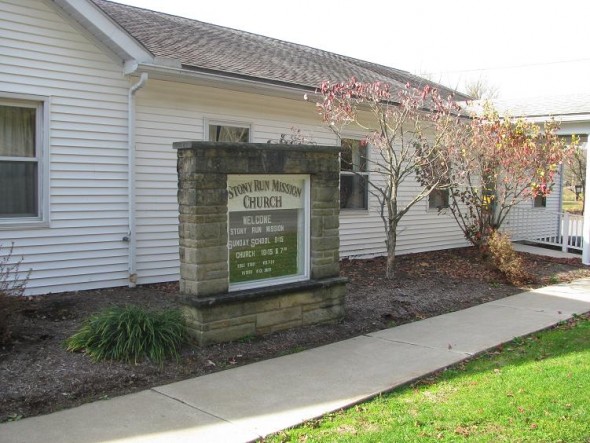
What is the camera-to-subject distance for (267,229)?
662cm

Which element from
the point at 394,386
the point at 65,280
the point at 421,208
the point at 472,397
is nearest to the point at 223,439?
the point at 394,386

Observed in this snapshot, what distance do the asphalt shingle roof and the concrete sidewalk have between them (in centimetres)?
508

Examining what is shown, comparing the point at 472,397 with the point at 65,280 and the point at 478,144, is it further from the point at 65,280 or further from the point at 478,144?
the point at 478,144

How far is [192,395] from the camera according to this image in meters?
4.82

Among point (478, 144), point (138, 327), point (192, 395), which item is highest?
point (478, 144)

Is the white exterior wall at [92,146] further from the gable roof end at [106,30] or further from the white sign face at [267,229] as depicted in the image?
the white sign face at [267,229]

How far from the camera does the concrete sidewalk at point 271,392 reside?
4105mm

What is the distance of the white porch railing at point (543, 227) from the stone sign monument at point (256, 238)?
1038 centimetres

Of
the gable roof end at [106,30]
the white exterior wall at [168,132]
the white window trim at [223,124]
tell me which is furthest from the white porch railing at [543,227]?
the gable roof end at [106,30]

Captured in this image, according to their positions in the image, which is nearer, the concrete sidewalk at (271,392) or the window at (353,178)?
the concrete sidewalk at (271,392)

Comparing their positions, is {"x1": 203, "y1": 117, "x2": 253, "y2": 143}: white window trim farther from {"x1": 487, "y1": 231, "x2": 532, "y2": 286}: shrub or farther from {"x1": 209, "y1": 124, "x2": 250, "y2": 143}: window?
{"x1": 487, "y1": 231, "x2": 532, "y2": 286}: shrub

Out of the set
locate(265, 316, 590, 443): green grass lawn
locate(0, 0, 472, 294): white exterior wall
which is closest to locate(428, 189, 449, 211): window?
locate(0, 0, 472, 294): white exterior wall

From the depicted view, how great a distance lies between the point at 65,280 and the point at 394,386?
5314 mm

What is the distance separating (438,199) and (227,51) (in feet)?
22.9
